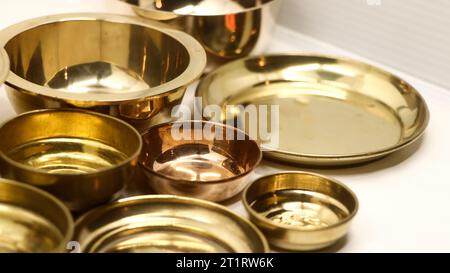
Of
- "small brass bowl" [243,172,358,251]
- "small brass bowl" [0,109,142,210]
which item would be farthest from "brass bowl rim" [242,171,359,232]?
"small brass bowl" [0,109,142,210]

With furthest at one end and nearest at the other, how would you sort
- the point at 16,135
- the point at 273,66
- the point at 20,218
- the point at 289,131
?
1. the point at 273,66
2. the point at 289,131
3. the point at 16,135
4. the point at 20,218

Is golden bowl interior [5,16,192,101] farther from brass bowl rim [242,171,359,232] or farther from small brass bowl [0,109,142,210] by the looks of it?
brass bowl rim [242,171,359,232]

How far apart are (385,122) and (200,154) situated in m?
0.28

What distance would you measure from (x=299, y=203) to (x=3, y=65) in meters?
0.38

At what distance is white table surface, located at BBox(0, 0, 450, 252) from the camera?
0.94 metres

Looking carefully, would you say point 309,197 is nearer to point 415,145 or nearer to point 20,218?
point 415,145

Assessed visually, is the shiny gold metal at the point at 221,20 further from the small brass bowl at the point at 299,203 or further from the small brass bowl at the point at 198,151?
the small brass bowl at the point at 299,203

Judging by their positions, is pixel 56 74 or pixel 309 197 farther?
pixel 56 74

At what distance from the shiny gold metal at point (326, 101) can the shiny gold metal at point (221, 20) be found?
29mm

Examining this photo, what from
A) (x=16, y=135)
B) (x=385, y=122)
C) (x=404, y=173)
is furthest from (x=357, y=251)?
(x=16, y=135)

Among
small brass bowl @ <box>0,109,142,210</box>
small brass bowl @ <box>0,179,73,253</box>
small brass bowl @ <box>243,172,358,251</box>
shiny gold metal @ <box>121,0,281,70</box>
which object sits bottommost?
small brass bowl @ <box>0,179,73,253</box>

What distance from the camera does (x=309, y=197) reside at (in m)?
0.98

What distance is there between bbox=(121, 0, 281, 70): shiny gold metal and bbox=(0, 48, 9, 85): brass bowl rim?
0.28 meters

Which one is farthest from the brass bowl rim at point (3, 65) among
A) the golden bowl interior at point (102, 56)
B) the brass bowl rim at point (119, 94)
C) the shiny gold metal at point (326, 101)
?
the shiny gold metal at point (326, 101)
